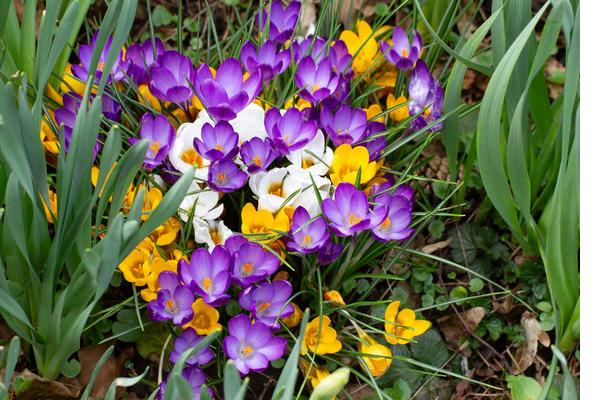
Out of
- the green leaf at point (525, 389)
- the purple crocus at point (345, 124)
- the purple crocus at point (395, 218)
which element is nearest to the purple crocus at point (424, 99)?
the purple crocus at point (345, 124)

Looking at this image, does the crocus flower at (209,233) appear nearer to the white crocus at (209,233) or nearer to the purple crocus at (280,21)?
the white crocus at (209,233)

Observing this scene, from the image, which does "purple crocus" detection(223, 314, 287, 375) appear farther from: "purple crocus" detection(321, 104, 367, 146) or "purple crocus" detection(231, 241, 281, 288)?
"purple crocus" detection(321, 104, 367, 146)

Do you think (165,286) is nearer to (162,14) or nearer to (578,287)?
(578,287)

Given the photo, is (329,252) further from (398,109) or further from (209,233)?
(398,109)

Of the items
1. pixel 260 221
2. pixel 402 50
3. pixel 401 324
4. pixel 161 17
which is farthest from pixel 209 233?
pixel 161 17
